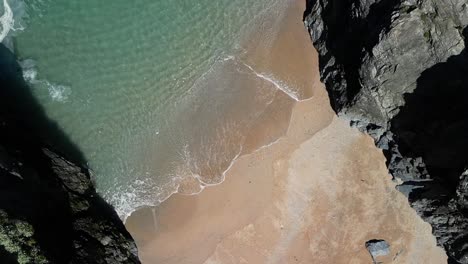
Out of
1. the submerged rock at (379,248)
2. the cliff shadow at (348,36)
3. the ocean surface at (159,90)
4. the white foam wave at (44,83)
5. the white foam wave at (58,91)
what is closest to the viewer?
the cliff shadow at (348,36)

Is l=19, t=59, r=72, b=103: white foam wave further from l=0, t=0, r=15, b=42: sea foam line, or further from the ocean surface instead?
l=0, t=0, r=15, b=42: sea foam line

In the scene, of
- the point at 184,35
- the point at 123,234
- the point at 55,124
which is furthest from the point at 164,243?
the point at 184,35

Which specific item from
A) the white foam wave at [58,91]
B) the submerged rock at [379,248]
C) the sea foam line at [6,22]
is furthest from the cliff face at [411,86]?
the sea foam line at [6,22]

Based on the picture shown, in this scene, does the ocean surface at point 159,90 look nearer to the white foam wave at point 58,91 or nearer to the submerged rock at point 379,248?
the white foam wave at point 58,91

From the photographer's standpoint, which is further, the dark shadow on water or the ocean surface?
the ocean surface

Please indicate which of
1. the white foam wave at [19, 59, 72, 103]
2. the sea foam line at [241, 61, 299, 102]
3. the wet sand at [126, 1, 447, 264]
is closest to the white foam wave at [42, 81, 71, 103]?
the white foam wave at [19, 59, 72, 103]
